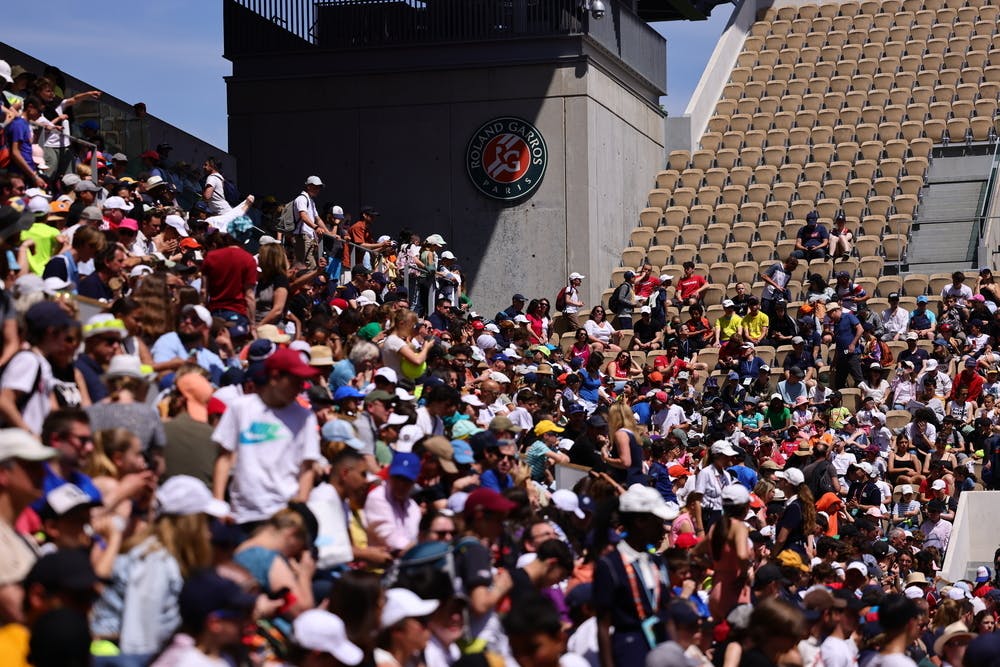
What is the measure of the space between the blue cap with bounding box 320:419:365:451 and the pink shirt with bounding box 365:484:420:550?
0.54 meters

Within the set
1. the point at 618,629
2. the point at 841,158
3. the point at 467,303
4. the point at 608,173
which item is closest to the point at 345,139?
the point at 608,173

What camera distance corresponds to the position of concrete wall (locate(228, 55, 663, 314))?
2878 cm

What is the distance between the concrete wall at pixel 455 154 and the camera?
2878 centimetres

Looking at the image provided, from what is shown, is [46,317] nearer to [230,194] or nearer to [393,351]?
[393,351]

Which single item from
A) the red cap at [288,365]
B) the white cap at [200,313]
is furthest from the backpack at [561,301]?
the red cap at [288,365]

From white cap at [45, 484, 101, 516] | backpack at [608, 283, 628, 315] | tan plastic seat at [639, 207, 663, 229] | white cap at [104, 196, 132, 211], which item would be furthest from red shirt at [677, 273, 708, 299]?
white cap at [45, 484, 101, 516]

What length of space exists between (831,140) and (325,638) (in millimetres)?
26954

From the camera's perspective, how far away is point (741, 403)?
22141mm

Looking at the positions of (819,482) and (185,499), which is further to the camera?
(819,482)

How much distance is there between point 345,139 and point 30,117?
13.6 meters

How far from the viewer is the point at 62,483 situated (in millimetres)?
7004

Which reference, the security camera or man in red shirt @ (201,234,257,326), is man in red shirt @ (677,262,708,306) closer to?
the security camera

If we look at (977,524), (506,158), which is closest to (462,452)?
(977,524)

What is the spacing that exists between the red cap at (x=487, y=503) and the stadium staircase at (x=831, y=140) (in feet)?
57.2
